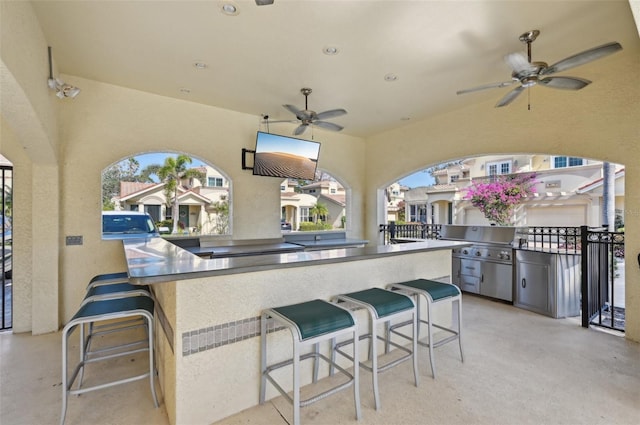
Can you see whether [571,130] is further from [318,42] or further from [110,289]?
[110,289]

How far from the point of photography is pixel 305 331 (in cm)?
166

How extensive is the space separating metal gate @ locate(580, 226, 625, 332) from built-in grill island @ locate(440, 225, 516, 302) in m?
0.90

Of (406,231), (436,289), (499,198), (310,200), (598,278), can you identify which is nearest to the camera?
(436,289)

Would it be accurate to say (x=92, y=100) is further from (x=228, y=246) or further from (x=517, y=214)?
(x=517, y=214)

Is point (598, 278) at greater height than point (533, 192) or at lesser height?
lesser

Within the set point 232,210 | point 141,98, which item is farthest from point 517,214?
point 141,98

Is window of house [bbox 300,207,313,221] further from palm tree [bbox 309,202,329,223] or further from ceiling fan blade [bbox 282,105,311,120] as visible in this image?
ceiling fan blade [bbox 282,105,311,120]

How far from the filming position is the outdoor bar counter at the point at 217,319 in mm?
1743

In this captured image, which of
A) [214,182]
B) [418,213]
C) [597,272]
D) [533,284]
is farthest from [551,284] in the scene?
[418,213]

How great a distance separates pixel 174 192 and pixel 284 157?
9.00 ft

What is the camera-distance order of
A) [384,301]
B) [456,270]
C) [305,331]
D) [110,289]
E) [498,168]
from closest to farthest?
[305,331] < [384,301] < [110,289] < [456,270] < [498,168]

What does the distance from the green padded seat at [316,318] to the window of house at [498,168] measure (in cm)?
995

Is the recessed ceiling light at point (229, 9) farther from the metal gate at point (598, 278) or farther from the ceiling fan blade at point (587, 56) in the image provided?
the metal gate at point (598, 278)

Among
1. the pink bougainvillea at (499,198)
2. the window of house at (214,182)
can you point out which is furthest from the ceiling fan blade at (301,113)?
the pink bougainvillea at (499,198)
